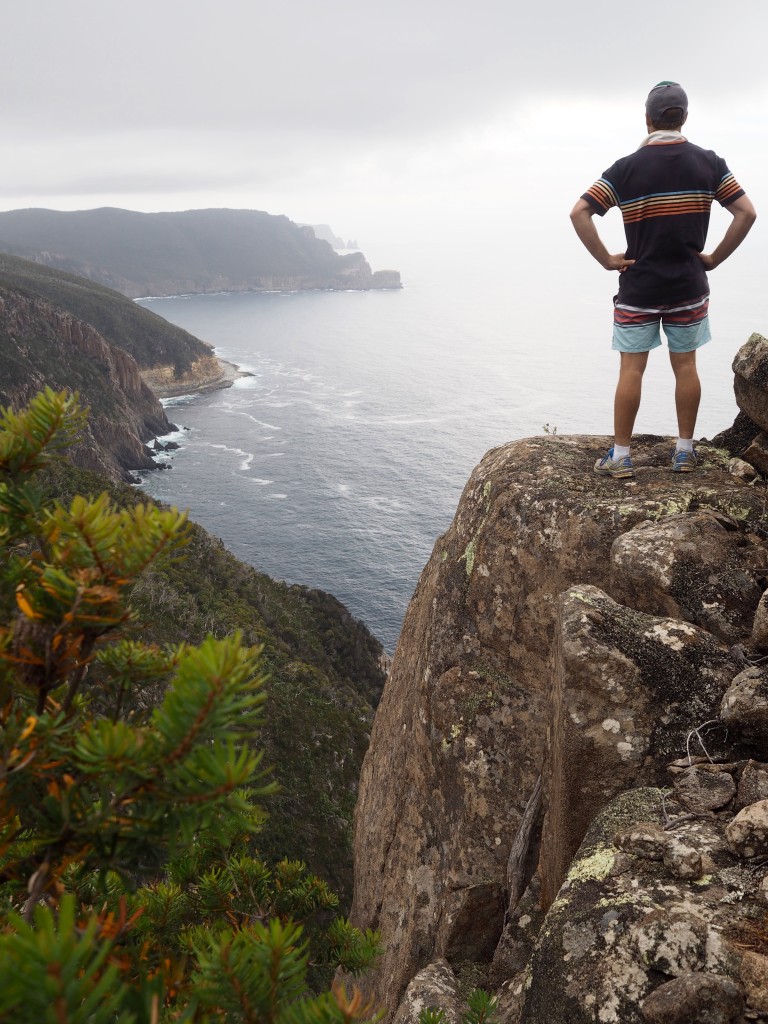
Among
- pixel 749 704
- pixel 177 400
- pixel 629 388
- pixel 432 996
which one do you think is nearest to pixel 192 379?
pixel 177 400

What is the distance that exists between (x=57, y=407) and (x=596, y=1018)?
4659 mm

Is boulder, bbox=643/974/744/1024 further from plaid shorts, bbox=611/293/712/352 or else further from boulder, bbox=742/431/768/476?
boulder, bbox=742/431/768/476

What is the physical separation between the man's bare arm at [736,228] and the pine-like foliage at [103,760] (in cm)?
777

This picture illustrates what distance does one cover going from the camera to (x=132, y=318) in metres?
163

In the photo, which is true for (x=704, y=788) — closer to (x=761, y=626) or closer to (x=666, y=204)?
(x=761, y=626)

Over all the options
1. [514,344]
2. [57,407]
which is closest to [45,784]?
[57,407]

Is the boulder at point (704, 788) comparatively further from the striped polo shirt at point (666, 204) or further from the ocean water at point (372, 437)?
the ocean water at point (372, 437)

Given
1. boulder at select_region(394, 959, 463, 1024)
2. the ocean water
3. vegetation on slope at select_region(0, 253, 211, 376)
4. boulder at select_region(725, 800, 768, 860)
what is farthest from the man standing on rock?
vegetation on slope at select_region(0, 253, 211, 376)

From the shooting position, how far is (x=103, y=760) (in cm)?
222

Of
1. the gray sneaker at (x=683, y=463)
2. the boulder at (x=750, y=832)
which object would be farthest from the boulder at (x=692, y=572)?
the boulder at (x=750, y=832)

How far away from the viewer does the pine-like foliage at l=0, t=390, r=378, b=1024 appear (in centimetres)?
206

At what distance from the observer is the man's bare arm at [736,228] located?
314 inches

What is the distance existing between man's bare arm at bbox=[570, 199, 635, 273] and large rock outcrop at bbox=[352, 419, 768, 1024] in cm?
299

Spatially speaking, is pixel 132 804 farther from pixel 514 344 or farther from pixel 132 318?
pixel 514 344
